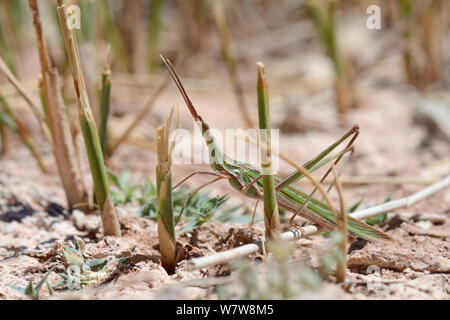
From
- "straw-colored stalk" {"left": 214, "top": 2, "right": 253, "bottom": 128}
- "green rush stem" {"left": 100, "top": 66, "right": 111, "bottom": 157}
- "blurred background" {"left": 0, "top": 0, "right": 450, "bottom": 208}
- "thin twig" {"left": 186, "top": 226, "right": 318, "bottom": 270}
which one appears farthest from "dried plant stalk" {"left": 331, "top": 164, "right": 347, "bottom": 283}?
"straw-colored stalk" {"left": 214, "top": 2, "right": 253, "bottom": 128}

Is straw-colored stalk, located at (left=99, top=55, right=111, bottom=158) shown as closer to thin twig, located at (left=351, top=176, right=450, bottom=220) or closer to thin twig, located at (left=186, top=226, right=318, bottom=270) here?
thin twig, located at (left=186, top=226, right=318, bottom=270)

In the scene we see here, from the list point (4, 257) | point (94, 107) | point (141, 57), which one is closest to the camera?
point (4, 257)

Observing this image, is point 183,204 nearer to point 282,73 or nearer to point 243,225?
point 243,225

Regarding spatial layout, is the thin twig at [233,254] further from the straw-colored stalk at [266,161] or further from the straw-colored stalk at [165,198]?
the straw-colored stalk at [165,198]

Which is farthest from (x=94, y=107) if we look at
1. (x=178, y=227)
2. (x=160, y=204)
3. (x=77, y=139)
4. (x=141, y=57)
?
(x=141, y=57)

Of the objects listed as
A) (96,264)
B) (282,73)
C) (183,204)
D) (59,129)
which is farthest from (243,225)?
(282,73)
